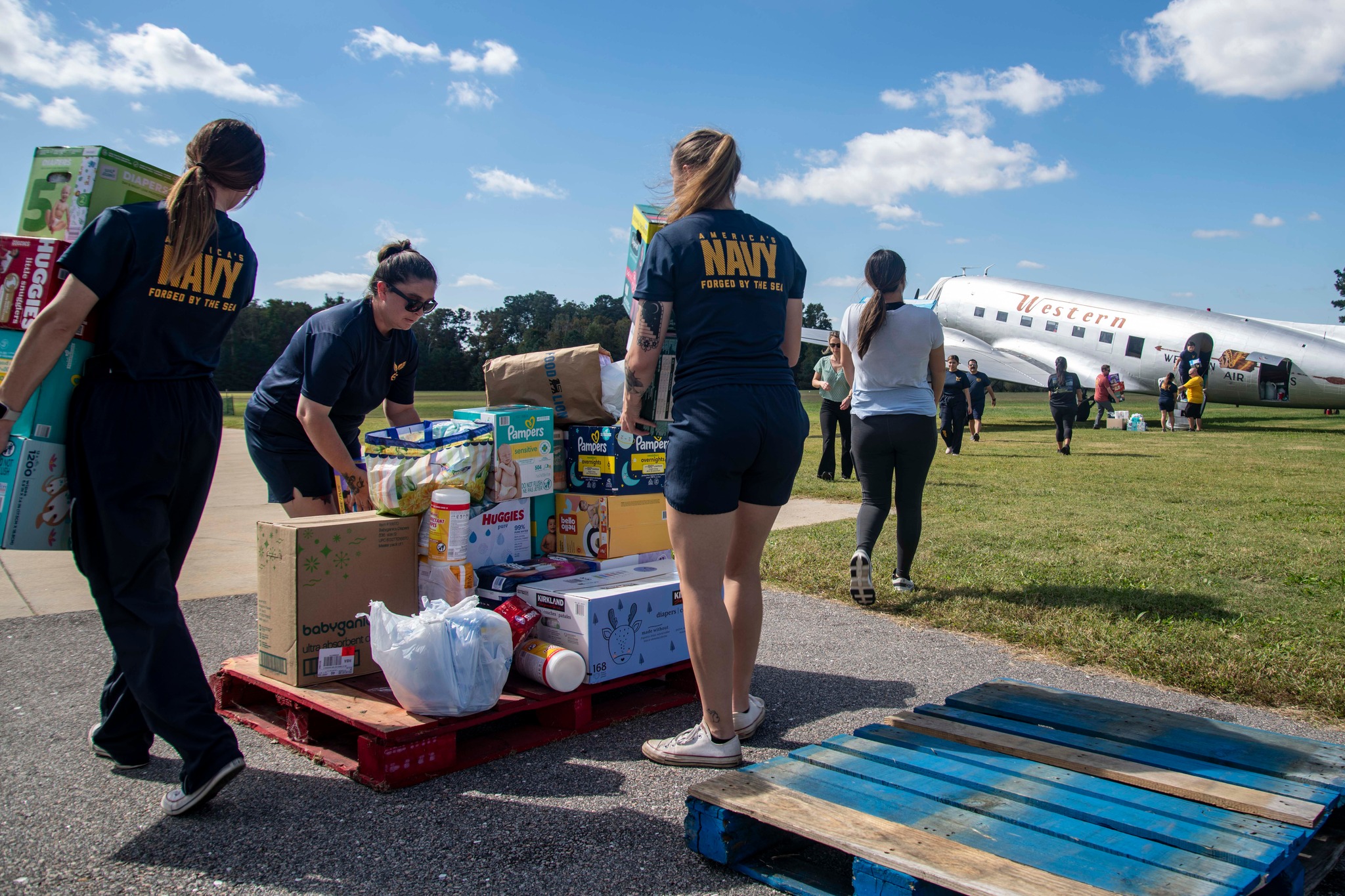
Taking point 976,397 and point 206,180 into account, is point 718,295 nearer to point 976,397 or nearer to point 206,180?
point 206,180

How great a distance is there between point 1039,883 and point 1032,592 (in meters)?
3.92

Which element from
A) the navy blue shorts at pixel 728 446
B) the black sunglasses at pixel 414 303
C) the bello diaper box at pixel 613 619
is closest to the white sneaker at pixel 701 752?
the bello diaper box at pixel 613 619

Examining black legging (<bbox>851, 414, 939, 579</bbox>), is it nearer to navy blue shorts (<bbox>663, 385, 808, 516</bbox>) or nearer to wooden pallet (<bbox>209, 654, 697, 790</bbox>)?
wooden pallet (<bbox>209, 654, 697, 790</bbox>)

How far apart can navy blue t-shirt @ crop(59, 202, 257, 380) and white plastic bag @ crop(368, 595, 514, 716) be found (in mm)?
1017

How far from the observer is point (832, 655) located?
4.39 metres

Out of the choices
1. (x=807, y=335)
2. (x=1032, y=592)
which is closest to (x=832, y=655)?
(x=1032, y=592)

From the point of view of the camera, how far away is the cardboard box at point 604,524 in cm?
384

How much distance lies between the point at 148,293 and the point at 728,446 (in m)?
1.80

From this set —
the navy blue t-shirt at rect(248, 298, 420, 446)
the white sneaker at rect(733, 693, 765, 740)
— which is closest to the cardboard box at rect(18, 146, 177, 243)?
the navy blue t-shirt at rect(248, 298, 420, 446)

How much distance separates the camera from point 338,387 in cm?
345

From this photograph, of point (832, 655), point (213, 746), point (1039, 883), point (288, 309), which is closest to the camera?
point (1039, 883)

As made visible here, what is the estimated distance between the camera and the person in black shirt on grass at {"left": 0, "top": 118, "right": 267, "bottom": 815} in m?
2.47

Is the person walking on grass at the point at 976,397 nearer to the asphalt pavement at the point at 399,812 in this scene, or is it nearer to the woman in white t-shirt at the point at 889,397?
the woman in white t-shirt at the point at 889,397

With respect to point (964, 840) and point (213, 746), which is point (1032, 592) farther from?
point (213, 746)
